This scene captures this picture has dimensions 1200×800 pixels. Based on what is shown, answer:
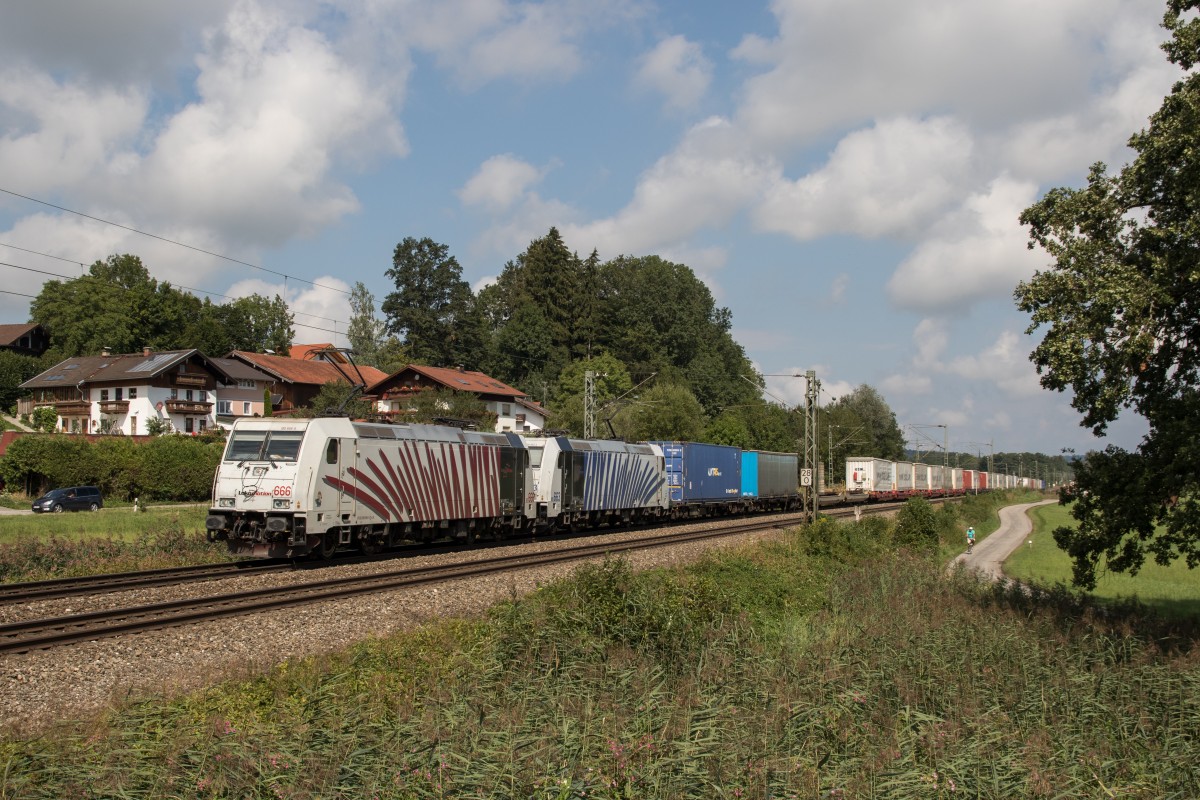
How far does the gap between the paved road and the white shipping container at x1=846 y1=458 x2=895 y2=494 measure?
8.30 metres

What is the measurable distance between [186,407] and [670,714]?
222 feet

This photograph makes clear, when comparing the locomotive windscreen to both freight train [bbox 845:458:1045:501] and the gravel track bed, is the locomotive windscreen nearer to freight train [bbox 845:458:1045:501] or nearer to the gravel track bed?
the gravel track bed

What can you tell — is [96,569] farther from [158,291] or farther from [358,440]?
[158,291]

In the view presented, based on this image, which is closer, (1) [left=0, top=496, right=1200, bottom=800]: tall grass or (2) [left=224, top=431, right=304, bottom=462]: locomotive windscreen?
(1) [left=0, top=496, right=1200, bottom=800]: tall grass

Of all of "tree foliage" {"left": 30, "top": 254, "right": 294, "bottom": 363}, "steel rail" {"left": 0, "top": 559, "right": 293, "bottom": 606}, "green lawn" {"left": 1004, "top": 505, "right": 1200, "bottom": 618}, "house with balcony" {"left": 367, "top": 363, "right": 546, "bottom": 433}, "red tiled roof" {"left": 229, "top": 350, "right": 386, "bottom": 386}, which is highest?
"tree foliage" {"left": 30, "top": 254, "right": 294, "bottom": 363}

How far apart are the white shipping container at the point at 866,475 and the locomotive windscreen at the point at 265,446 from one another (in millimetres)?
51391

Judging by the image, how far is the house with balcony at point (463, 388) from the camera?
76688 mm

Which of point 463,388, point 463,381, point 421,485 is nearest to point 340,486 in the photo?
point 421,485

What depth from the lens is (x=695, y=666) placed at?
41.5 ft

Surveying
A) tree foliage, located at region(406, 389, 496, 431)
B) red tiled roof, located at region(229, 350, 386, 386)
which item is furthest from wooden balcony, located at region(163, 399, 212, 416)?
tree foliage, located at region(406, 389, 496, 431)

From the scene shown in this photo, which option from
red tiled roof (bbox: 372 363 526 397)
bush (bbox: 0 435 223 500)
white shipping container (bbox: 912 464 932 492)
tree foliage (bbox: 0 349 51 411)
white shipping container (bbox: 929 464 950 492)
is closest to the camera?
bush (bbox: 0 435 223 500)

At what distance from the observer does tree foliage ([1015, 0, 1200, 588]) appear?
15.3 metres

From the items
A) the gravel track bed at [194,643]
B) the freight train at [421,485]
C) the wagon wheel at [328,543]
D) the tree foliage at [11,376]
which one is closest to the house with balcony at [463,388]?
the tree foliage at [11,376]

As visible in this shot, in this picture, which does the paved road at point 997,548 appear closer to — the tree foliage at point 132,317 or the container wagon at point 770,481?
the container wagon at point 770,481
